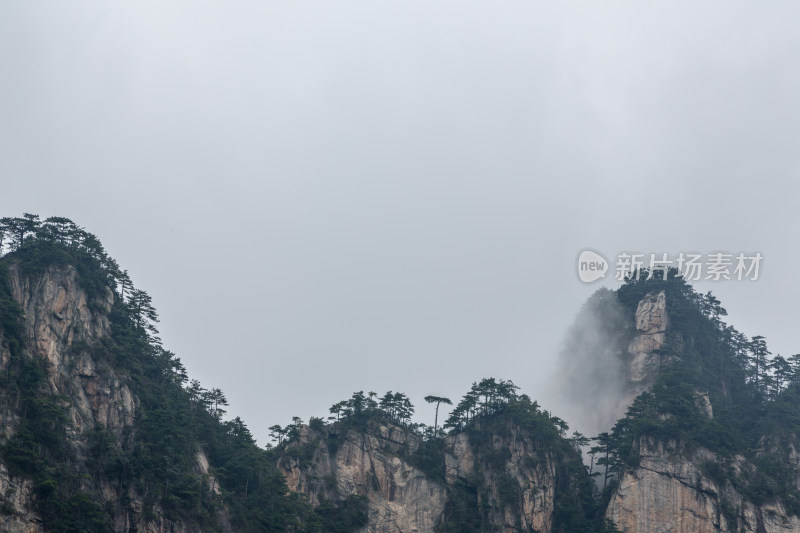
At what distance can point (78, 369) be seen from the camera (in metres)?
89.2

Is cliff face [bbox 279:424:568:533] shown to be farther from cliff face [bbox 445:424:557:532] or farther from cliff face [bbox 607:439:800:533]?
cliff face [bbox 607:439:800:533]

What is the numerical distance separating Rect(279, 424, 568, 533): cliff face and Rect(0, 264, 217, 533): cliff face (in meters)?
22.8

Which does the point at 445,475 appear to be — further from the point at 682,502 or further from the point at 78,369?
the point at 78,369

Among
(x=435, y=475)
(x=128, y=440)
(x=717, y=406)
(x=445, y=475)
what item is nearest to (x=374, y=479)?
(x=435, y=475)

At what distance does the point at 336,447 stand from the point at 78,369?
1405 inches

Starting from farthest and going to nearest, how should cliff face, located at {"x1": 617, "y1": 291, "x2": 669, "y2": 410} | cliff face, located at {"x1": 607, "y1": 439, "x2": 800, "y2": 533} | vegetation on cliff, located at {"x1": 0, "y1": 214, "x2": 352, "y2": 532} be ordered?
cliff face, located at {"x1": 617, "y1": 291, "x2": 669, "y2": 410} → cliff face, located at {"x1": 607, "y1": 439, "x2": 800, "y2": 533} → vegetation on cliff, located at {"x1": 0, "y1": 214, "x2": 352, "y2": 532}

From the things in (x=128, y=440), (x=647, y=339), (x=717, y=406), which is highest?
(x=647, y=339)

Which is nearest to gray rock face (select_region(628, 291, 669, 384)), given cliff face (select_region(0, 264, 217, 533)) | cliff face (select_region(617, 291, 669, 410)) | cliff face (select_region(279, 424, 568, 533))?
cliff face (select_region(617, 291, 669, 410))

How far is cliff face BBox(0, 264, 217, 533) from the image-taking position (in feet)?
269

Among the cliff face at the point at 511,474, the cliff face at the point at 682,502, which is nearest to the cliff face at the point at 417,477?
the cliff face at the point at 511,474

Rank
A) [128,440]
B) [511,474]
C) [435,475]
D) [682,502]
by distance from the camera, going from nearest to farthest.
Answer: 1. [128,440]
2. [682,502]
3. [511,474]
4. [435,475]

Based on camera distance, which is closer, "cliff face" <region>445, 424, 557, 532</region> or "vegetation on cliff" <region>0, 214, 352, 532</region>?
"vegetation on cliff" <region>0, 214, 352, 532</region>

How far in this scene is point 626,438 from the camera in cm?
10562

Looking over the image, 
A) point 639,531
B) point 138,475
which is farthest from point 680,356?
point 138,475
